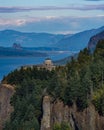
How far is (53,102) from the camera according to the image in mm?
30844

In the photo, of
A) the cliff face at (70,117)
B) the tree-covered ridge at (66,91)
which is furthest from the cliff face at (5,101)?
the cliff face at (70,117)

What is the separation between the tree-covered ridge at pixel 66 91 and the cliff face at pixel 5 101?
1.96 m

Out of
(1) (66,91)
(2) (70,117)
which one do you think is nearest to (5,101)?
(1) (66,91)

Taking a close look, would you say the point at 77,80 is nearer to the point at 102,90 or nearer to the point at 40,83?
the point at 102,90

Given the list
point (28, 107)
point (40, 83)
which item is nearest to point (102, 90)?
point (28, 107)

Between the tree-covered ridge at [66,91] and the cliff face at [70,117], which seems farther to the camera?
the tree-covered ridge at [66,91]

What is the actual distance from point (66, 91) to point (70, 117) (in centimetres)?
208

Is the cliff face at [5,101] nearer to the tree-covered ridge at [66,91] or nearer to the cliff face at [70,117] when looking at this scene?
the tree-covered ridge at [66,91]

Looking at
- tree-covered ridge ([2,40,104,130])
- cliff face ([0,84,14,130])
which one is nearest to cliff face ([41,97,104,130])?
tree-covered ridge ([2,40,104,130])

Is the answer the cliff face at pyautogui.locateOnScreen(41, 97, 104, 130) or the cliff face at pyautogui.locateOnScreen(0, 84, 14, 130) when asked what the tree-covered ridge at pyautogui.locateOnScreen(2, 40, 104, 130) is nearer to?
the cliff face at pyautogui.locateOnScreen(41, 97, 104, 130)

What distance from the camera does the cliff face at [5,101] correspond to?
40625 mm

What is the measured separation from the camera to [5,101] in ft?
140

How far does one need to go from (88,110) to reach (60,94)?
3417 millimetres

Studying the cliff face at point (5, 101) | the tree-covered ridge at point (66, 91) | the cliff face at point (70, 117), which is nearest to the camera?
the cliff face at point (70, 117)
